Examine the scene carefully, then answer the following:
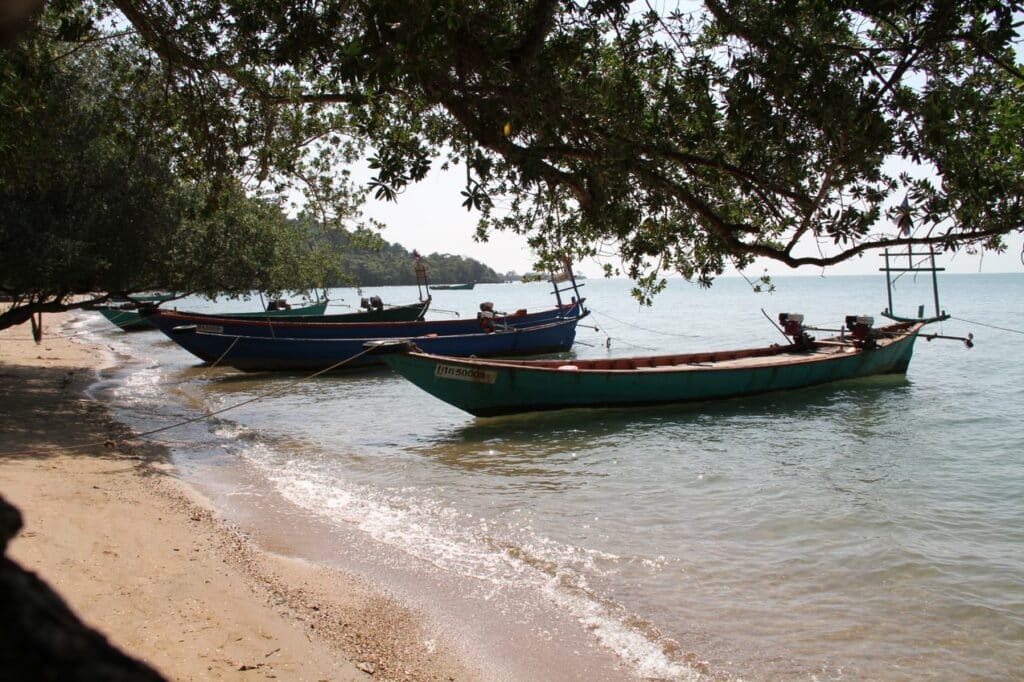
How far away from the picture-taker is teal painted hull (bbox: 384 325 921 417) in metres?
13.0

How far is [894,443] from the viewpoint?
12102 mm

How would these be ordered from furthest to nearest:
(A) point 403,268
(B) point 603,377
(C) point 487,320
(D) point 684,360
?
(A) point 403,268 → (C) point 487,320 → (D) point 684,360 → (B) point 603,377

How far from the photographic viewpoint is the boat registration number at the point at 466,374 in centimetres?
1285

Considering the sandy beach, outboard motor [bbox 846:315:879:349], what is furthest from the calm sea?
outboard motor [bbox 846:315:879:349]

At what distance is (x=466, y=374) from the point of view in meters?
13.0

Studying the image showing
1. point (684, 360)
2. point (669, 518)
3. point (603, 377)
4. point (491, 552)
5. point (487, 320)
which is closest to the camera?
point (491, 552)

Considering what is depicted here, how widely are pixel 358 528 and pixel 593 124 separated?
469 centimetres

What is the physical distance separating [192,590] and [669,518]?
491 cm

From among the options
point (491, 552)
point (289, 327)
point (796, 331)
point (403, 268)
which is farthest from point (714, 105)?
point (403, 268)

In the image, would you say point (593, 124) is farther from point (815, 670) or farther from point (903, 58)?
point (815, 670)

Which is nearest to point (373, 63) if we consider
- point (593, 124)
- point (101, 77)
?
point (593, 124)

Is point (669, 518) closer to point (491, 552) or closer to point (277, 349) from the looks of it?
point (491, 552)

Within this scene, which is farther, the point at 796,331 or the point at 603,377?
the point at 796,331

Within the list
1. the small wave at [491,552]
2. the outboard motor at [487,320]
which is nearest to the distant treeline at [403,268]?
the outboard motor at [487,320]
